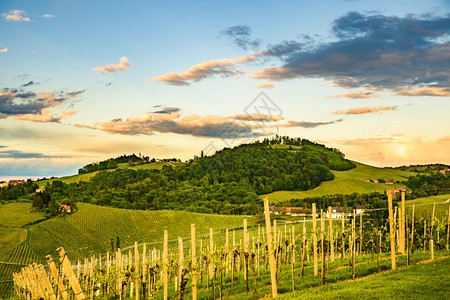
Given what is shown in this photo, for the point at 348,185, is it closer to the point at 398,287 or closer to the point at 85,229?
the point at 85,229

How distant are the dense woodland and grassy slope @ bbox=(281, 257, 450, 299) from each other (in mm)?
83016

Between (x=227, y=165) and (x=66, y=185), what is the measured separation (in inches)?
1978

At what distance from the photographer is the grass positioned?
2990 inches

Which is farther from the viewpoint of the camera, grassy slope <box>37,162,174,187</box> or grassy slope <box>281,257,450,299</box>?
grassy slope <box>37,162,174,187</box>

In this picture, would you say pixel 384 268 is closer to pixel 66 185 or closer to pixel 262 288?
pixel 262 288

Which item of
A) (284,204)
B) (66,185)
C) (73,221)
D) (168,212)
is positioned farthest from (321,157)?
(73,221)

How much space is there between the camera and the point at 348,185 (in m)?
123

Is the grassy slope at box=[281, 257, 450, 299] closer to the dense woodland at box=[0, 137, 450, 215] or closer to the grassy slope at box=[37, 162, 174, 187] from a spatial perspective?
the dense woodland at box=[0, 137, 450, 215]

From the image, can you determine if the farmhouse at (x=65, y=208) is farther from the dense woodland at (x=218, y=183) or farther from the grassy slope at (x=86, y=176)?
the grassy slope at (x=86, y=176)

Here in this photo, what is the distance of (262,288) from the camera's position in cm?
1495

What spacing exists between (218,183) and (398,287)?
10958 centimetres

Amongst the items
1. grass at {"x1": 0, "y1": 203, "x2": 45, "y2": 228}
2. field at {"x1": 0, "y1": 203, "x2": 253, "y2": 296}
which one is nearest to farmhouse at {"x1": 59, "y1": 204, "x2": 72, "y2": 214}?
field at {"x1": 0, "y1": 203, "x2": 253, "y2": 296}

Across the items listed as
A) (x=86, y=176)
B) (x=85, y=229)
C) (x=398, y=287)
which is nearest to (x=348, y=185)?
(x=85, y=229)

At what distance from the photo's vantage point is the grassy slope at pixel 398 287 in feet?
35.5
